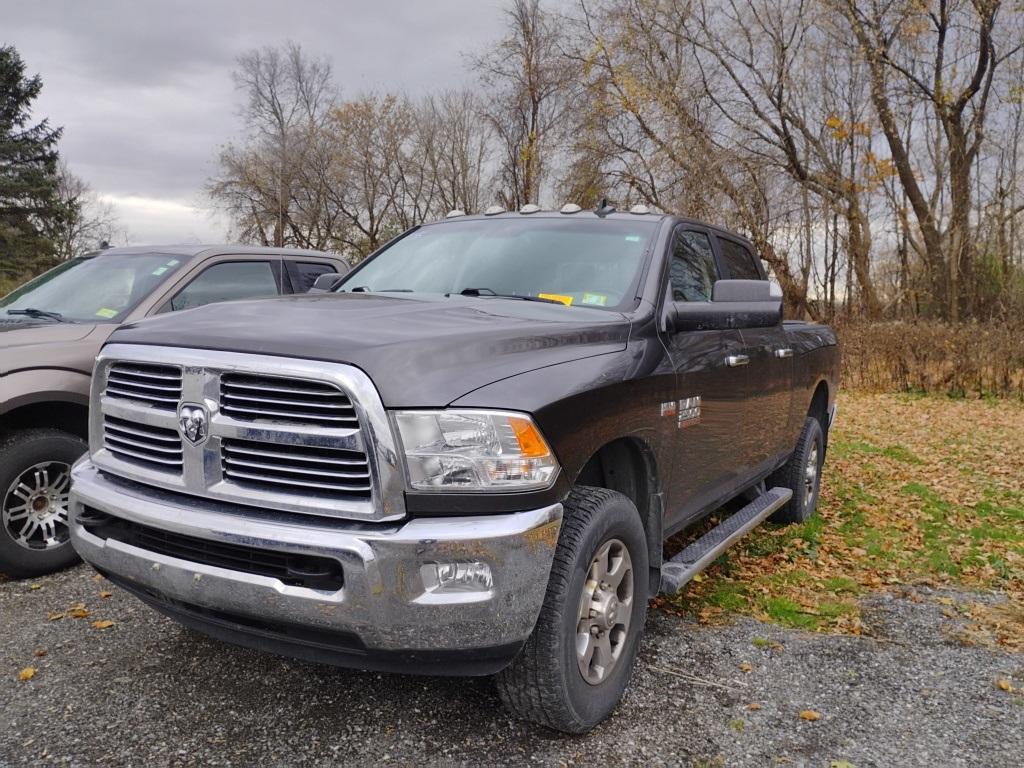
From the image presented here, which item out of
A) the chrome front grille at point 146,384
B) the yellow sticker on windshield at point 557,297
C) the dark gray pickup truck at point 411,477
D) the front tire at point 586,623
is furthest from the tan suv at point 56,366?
the front tire at point 586,623

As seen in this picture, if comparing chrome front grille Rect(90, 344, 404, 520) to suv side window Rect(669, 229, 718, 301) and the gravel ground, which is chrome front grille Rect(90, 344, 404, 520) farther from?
suv side window Rect(669, 229, 718, 301)

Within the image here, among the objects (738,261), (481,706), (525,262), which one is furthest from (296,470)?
(738,261)

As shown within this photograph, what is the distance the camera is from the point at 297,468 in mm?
2514

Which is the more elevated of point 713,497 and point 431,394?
point 431,394

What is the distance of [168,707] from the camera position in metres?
3.17

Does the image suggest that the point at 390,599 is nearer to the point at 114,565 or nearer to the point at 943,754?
the point at 114,565

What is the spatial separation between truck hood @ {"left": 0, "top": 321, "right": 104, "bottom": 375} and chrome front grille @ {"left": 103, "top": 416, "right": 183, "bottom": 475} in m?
1.77

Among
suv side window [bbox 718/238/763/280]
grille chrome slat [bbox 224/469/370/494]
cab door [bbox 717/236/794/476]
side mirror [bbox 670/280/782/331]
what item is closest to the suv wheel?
grille chrome slat [bbox 224/469/370/494]

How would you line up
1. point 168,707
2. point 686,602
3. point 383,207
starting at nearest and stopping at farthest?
point 168,707
point 686,602
point 383,207

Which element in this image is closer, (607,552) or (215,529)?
(215,529)

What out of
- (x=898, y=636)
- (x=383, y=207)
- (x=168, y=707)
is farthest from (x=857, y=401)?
(x=383, y=207)

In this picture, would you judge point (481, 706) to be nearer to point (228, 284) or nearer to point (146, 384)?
point (146, 384)

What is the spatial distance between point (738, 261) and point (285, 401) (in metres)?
3.56

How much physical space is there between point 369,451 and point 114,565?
1.14 metres
